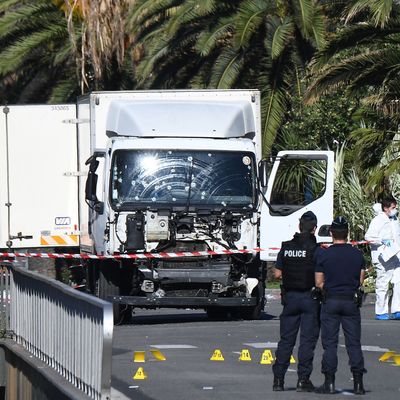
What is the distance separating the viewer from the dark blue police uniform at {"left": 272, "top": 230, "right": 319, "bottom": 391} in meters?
12.0

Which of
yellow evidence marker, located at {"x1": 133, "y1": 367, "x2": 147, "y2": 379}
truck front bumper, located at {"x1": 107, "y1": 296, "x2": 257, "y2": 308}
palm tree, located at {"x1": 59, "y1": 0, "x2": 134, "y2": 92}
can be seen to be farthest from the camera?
palm tree, located at {"x1": 59, "y1": 0, "x2": 134, "y2": 92}

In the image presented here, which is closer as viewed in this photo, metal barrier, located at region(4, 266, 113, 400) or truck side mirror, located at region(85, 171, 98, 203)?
metal barrier, located at region(4, 266, 113, 400)

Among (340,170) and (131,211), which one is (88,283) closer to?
(131,211)

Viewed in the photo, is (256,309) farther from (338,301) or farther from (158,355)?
(338,301)

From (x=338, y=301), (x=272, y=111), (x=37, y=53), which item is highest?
(x=37, y=53)

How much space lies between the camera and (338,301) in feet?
38.7

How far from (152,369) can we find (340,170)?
45.7ft

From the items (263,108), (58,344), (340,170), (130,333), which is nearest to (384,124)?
(340,170)

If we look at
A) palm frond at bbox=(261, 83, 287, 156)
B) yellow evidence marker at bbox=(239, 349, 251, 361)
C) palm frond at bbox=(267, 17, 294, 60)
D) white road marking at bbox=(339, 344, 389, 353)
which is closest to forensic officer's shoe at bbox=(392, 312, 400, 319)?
white road marking at bbox=(339, 344, 389, 353)

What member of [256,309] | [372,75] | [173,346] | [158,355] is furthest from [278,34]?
[158,355]

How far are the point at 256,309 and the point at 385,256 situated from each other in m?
2.05

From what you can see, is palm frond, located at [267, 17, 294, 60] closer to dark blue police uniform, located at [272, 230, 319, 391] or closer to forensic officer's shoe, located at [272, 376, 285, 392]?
dark blue police uniform, located at [272, 230, 319, 391]

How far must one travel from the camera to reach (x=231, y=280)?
19219 millimetres

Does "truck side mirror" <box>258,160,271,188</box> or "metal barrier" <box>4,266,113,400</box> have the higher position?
"truck side mirror" <box>258,160,271,188</box>
